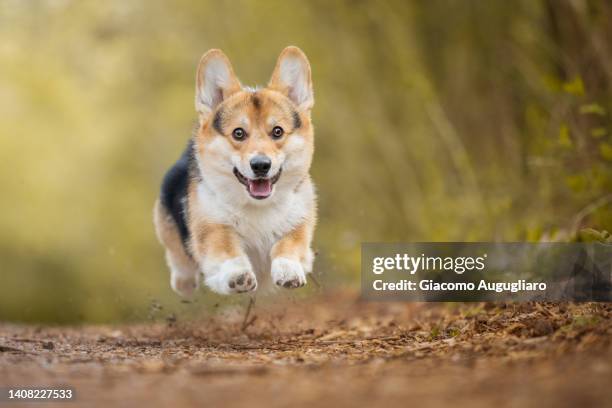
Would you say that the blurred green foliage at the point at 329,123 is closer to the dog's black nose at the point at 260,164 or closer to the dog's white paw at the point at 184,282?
the dog's white paw at the point at 184,282

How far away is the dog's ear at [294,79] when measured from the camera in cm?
570

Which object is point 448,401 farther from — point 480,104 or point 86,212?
point 86,212

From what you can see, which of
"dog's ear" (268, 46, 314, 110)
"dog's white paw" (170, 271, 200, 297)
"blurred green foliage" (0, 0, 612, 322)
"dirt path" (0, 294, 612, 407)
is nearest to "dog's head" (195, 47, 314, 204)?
"dog's ear" (268, 46, 314, 110)

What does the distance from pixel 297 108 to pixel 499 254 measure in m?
2.16

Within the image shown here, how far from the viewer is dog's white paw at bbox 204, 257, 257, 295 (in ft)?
16.2

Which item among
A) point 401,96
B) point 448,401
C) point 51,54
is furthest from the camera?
point 51,54

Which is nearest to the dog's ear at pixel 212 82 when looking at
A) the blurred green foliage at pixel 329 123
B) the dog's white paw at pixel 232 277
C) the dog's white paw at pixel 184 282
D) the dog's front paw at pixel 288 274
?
the dog's white paw at pixel 232 277

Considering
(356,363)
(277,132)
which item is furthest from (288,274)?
(277,132)

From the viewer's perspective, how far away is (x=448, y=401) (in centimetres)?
319

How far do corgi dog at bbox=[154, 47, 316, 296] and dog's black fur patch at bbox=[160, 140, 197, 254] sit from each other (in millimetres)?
31

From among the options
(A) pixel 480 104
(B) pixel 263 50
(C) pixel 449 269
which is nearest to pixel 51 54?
(B) pixel 263 50

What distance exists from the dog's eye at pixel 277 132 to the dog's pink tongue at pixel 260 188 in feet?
1.14

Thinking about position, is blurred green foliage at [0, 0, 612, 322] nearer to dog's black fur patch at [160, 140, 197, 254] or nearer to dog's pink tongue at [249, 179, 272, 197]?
dog's black fur patch at [160, 140, 197, 254]

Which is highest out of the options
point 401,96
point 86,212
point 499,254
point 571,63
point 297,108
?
point 401,96
